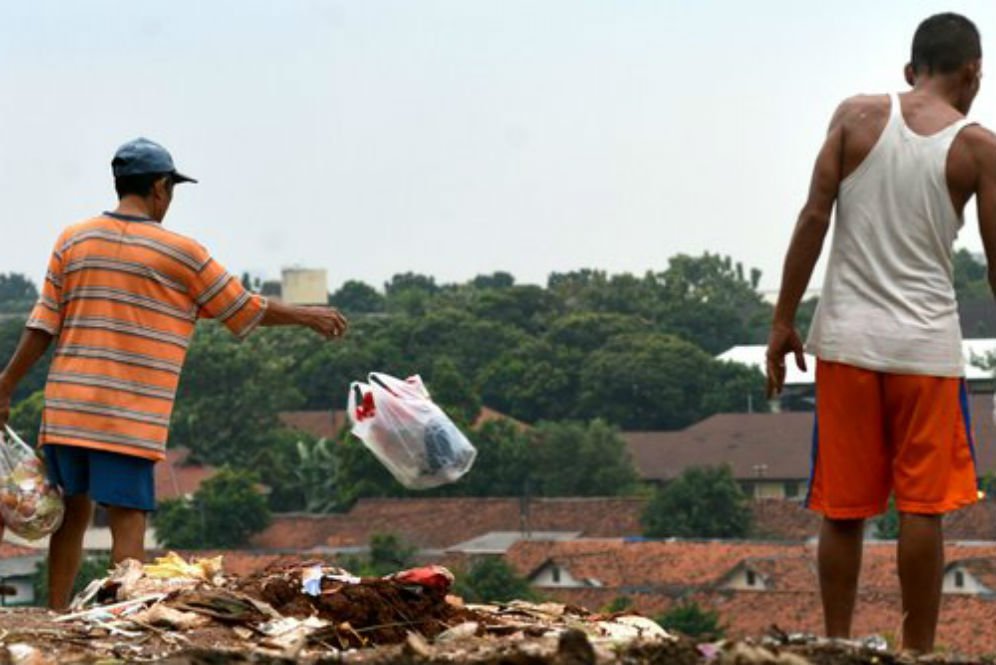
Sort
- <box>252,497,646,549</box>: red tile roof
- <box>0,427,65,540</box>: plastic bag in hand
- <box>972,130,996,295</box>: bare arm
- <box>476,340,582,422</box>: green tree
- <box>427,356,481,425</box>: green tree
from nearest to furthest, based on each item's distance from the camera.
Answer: <box>972,130,996,295</box>: bare arm < <box>0,427,65,540</box>: plastic bag in hand < <box>252,497,646,549</box>: red tile roof < <box>427,356,481,425</box>: green tree < <box>476,340,582,422</box>: green tree

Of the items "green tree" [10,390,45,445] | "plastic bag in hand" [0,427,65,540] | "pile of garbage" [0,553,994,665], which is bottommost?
"pile of garbage" [0,553,994,665]

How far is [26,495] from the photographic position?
231 inches

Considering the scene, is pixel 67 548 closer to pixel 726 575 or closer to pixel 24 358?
pixel 24 358

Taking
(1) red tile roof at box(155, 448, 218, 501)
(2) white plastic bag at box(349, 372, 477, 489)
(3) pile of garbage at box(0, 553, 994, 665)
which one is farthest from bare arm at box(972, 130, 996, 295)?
(1) red tile roof at box(155, 448, 218, 501)

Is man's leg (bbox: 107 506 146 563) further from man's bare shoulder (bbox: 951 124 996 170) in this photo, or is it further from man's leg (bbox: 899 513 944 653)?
man's bare shoulder (bbox: 951 124 996 170)

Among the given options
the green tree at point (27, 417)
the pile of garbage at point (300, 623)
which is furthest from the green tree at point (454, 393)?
the pile of garbage at point (300, 623)

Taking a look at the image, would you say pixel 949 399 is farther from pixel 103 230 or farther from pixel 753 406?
pixel 753 406

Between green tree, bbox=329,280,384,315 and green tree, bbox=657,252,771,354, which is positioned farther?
green tree, bbox=329,280,384,315

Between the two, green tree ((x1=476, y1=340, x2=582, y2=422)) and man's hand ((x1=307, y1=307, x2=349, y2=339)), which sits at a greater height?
green tree ((x1=476, y1=340, x2=582, y2=422))

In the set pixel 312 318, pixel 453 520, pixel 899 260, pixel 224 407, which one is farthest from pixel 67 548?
pixel 224 407

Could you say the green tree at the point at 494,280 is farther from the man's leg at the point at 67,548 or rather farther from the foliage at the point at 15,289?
the man's leg at the point at 67,548

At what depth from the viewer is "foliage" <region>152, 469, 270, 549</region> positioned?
6575 cm

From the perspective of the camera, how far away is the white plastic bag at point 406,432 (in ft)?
20.7

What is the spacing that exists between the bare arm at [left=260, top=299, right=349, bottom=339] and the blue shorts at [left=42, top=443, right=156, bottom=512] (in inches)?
15.9
